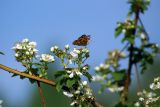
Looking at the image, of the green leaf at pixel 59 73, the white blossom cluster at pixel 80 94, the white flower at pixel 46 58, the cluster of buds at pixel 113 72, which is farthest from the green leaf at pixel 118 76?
the white flower at pixel 46 58

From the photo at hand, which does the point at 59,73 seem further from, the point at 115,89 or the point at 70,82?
the point at 115,89

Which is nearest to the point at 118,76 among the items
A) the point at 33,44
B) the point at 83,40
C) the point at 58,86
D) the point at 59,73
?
the point at 83,40

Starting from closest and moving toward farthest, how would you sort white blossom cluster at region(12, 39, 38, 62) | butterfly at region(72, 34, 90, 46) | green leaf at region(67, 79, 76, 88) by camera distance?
butterfly at region(72, 34, 90, 46) < green leaf at region(67, 79, 76, 88) < white blossom cluster at region(12, 39, 38, 62)

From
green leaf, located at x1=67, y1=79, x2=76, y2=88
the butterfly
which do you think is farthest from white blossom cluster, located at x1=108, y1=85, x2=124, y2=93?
green leaf, located at x1=67, y1=79, x2=76, y2=88

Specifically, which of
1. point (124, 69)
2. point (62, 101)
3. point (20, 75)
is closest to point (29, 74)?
point (20, 75)

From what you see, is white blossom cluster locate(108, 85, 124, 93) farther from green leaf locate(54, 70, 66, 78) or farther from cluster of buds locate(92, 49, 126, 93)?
green leaf locate(54, 70, 66, 78)

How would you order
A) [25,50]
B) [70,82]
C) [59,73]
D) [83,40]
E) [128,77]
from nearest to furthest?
[128,77] < [83,40] < [70,82] < [59,73] < [25,50]

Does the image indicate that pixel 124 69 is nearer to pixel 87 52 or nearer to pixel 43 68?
pixel 87 52

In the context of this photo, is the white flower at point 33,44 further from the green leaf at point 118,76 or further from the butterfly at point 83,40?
the green leaf at point 118,76
